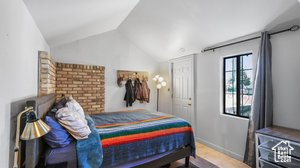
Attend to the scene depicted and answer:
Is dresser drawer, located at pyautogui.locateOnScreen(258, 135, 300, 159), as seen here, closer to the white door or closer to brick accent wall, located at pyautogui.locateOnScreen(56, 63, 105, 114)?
the white door

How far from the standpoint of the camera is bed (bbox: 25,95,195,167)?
148cm

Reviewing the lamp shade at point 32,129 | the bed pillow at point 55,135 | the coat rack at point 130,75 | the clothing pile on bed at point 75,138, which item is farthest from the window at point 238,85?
the lamp shade at point 32,129

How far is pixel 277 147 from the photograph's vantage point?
1.90m

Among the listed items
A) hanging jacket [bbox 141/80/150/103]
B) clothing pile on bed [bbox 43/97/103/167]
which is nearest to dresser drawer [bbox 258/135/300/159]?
clothing pile on bed [bbox 43/97/103/167]

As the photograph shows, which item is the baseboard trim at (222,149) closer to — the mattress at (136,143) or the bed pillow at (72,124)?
the mattress at (136,143)

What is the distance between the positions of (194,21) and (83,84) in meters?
2.83

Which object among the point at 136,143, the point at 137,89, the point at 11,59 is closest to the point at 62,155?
the point at 136,143

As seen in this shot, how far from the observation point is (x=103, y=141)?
5.73ft

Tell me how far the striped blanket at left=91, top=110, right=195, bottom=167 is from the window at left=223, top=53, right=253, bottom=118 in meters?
1.18

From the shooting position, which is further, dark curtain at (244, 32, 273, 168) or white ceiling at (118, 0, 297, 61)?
dark curtain at (244, 32, 273, 168)

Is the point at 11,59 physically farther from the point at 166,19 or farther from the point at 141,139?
the point at 166,19

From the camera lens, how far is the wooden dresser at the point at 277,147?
1781 mm

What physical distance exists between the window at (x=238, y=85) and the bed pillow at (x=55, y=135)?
2.83 meters

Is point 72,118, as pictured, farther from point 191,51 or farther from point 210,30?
point 191,51
